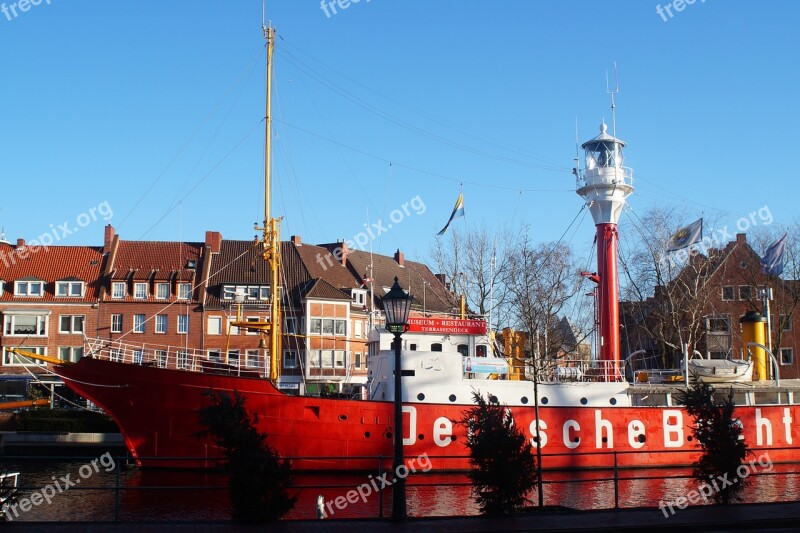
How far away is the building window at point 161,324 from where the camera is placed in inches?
2137

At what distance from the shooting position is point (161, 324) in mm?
54344

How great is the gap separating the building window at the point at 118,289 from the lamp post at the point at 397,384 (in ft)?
141

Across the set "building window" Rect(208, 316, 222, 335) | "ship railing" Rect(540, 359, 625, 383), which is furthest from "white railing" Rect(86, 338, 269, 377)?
"ship railing" Rect(540, 359, 625, 383)

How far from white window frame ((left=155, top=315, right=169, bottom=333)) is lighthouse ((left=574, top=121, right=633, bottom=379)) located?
30896 millimetres

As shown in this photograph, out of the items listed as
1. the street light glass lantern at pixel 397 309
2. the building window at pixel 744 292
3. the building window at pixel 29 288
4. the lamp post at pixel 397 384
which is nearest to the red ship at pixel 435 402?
the lamp post at pixel 397 384

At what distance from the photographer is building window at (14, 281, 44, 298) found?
5475 cm

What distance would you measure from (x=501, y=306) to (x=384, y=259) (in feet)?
87.0

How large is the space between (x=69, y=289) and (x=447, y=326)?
33771mm

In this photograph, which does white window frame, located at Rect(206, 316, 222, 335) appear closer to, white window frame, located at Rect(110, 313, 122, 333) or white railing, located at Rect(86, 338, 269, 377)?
white railing, located at Rect(86, 338, 269, 377)

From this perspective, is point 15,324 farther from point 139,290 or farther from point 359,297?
point 359,297

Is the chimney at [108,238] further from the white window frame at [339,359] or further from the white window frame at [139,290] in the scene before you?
the white window frame at [339,359]

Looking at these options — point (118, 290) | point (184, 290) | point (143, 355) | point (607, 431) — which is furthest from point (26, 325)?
point (607, 431)

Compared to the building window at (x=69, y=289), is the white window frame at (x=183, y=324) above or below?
below

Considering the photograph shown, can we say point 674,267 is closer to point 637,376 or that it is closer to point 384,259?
point 637,376
